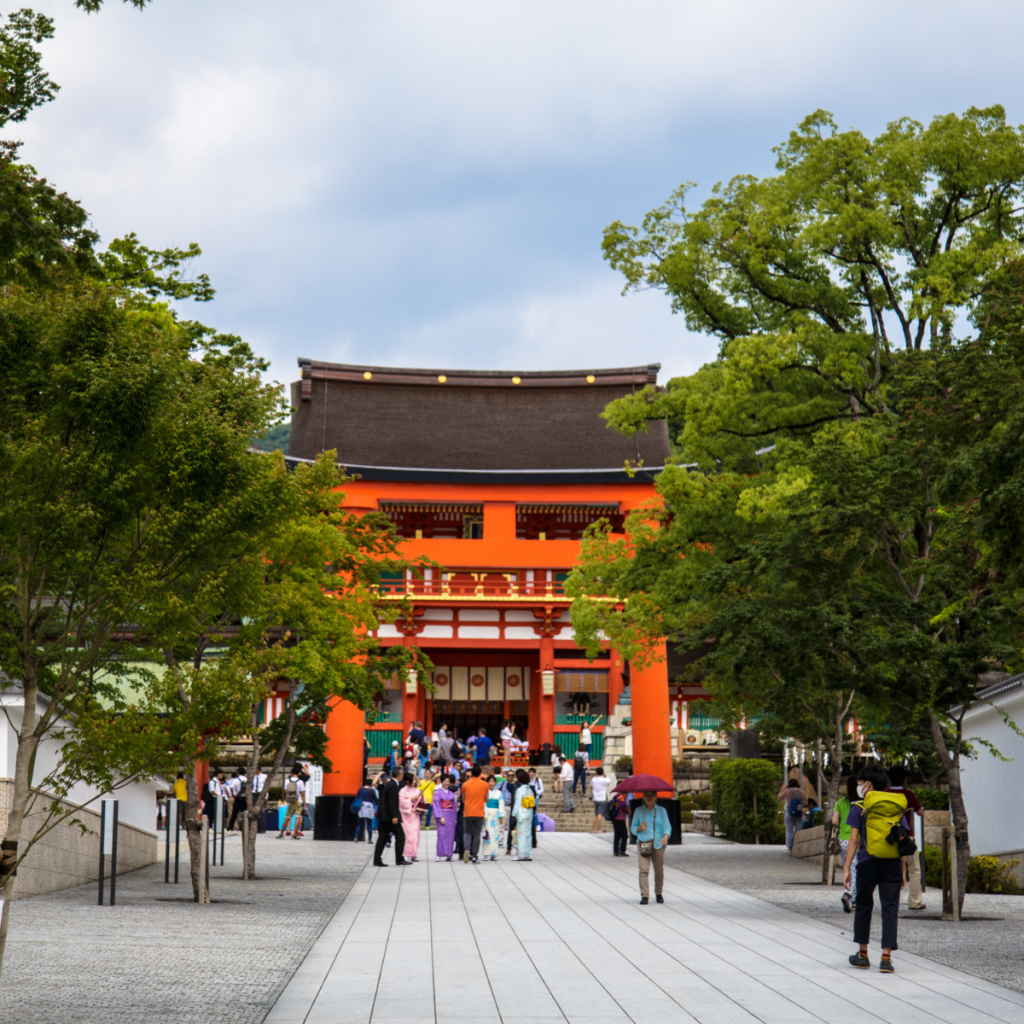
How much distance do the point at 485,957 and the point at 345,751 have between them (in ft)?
73.4

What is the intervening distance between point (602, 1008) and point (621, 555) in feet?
49.0

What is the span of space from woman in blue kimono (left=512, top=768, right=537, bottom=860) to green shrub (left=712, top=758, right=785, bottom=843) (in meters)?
6.84

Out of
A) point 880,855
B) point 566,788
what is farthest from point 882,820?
point 566,788

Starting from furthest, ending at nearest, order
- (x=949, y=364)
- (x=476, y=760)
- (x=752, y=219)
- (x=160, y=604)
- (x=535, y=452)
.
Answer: (x=535, y=452) → (x=476, y=760) → (x=752, y=219) → (x=949, y=364) → (x=160, y=604)

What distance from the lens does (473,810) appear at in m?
21.6

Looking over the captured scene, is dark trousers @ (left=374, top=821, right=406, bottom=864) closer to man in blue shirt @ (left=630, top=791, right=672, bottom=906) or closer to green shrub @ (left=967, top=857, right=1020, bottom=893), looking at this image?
man in blue shirt @ (left=630, top=791, right=672, bottom=906)

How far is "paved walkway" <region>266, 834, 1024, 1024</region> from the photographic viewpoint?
766 centimetres

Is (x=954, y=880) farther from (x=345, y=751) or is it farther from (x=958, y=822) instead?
(x=345, y=751)

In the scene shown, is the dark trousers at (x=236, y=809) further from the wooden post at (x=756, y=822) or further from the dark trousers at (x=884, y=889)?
the dark trousers at (x=884, y=889)

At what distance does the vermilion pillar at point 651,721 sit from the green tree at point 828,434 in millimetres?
10616

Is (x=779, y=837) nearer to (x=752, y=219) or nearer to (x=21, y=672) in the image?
(x=752, y=219)

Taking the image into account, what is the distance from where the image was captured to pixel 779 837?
2720cm

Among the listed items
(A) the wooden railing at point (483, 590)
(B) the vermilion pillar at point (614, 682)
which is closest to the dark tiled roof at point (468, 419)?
(A) the wooden railing at point (483, 590)

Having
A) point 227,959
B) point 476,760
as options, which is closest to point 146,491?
point 227,959
